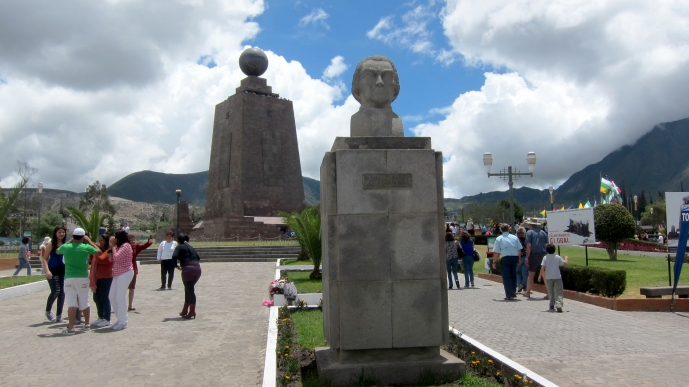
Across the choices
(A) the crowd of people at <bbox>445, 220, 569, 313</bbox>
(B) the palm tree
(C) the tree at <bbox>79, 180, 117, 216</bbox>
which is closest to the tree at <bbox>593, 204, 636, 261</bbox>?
(A) the crowd of people at <bbox>445, 220, 569, 313</bbox>

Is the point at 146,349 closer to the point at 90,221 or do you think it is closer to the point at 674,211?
the point at 674,211

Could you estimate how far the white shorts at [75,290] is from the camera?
7.38m

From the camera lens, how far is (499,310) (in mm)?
8867

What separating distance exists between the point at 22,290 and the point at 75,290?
6670 mm

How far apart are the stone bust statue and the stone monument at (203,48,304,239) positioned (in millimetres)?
29692

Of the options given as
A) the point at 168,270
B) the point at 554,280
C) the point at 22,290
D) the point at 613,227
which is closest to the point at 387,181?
the point at 554,280

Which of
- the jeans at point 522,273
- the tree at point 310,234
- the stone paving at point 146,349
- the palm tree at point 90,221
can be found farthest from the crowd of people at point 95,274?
the palm tree at point 90,221

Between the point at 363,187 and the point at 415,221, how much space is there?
1.71ft

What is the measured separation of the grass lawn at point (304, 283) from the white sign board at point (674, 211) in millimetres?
6414

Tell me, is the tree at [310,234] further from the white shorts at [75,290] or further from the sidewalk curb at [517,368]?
the sidewalk curb at [517,368]

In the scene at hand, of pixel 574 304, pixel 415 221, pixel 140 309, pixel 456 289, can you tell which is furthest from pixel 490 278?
pixel 415 221

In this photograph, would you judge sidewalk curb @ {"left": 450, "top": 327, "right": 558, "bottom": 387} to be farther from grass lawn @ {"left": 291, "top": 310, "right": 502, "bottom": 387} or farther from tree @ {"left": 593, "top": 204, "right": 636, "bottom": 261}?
tree @ {"left": 593, "top": 204, "right": 636, "bottom": 261}

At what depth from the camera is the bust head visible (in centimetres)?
516

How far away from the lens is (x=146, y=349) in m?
6.29
